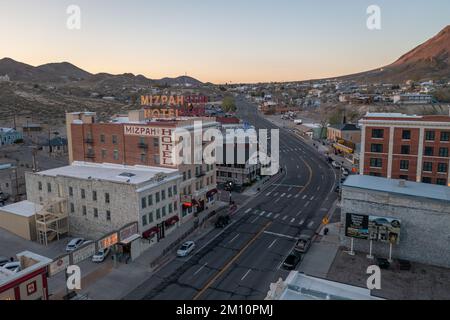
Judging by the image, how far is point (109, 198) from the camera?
46.6 meters

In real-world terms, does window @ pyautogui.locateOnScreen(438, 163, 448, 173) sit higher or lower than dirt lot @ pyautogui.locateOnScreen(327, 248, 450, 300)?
higher

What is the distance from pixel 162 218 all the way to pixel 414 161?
42.7m

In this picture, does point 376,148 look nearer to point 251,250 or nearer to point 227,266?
point 251,250

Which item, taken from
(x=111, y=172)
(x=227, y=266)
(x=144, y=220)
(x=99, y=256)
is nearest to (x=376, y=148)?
(x=227, y=266)

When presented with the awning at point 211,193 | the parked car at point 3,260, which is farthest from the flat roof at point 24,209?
the awning at point 211,193

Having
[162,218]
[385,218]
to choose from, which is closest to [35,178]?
[162,218]

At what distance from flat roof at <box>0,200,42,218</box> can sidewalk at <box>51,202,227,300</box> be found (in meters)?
15.4

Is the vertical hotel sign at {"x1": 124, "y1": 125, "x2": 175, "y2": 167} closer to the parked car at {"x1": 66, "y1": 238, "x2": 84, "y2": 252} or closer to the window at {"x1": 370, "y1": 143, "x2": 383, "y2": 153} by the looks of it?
the parked car at {"x1": 66, "y1": 238, "x2": 84, "y2": 252}

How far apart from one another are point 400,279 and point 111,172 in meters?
39.8

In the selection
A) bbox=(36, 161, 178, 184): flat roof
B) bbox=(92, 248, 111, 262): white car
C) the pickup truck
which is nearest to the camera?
bbox=(92, 248, 111, 262): white car

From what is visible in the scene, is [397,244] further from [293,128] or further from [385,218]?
[293,128]

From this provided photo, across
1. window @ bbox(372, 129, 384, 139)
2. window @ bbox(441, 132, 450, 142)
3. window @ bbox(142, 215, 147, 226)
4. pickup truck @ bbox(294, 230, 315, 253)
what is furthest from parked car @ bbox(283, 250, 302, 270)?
window @ bbox(441, 132, 450, 142)

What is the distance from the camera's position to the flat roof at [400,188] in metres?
41.2

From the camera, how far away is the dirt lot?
34281 mm
